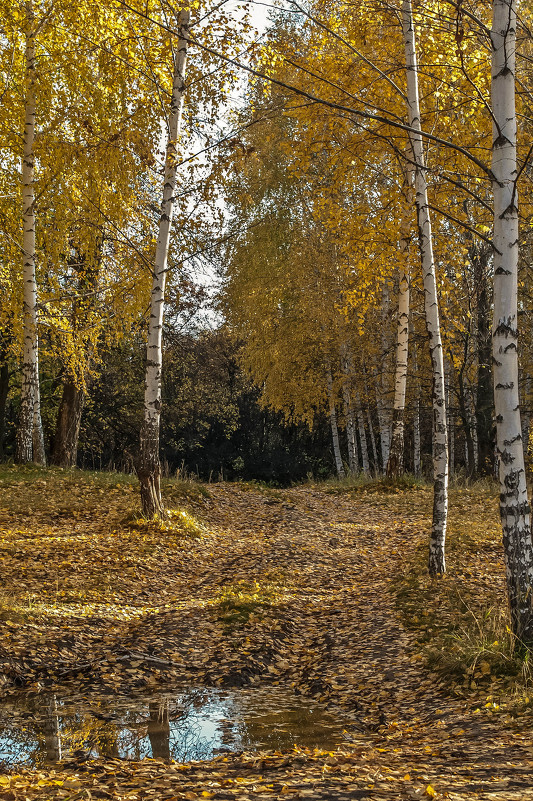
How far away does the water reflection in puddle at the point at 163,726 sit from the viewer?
435 cm

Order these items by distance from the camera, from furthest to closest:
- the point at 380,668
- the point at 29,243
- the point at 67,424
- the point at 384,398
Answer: the point at 384,398
the point at 67,424
the point at 29,243
the point at 380,668

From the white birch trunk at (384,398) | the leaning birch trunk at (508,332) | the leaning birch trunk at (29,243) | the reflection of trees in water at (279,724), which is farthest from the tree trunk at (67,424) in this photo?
the leaning birch trunk at (508,332)

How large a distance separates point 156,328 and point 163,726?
6.32m

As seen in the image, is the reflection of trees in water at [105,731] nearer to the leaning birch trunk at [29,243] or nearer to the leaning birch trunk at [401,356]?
the leaning birch trunk at [29,243]

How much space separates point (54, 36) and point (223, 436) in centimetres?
1552

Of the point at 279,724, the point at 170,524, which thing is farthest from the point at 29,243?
the point at 279,724

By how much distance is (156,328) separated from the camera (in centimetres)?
1005

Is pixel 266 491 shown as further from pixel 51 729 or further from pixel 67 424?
pixel 51 729

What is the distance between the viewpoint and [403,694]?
5.34 meters

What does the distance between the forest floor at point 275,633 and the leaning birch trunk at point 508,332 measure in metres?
0.61

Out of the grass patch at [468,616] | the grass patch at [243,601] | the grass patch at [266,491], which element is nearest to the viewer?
the grass patch at [468,616]

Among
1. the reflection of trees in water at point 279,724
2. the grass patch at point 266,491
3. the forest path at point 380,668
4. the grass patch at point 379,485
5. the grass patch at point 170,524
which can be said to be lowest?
the reflection of trees in water at point 279,724

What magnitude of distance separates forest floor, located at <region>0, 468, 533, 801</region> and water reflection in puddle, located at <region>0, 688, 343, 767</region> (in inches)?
7.5

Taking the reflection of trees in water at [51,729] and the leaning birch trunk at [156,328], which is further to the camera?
the leaning birch trunk at [156,328]
